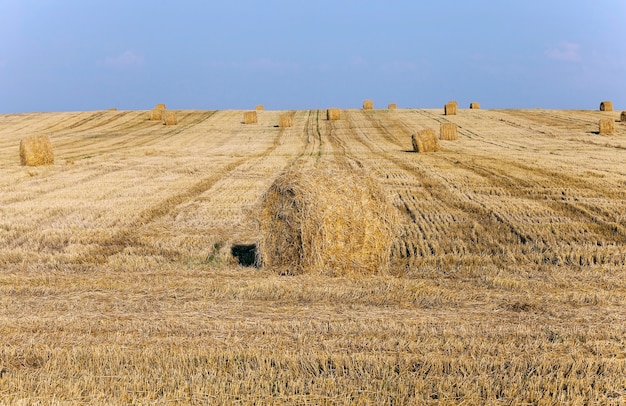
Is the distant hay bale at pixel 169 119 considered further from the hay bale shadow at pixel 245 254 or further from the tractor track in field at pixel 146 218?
the hay bale shadow at pixel 245 254

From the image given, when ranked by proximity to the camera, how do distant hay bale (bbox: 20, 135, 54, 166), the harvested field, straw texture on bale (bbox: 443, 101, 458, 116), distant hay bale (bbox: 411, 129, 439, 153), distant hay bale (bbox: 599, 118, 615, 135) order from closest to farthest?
the harvested field → distant hay bale (bbox: 20, 135, 54, 166) → distant hay bale (bbox: 411, 129, 439, 153) → distant hay bale (bbox: 599, 118, 615, 135) → straw texture on bale (bbox: 443, 101, 458, 116)

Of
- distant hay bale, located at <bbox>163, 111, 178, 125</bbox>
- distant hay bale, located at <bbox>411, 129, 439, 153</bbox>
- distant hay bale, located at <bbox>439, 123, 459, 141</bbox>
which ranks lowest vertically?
distant hay bale, located at <bbox>411, 129, 439, 153</bbox>

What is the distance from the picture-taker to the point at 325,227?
852 cm

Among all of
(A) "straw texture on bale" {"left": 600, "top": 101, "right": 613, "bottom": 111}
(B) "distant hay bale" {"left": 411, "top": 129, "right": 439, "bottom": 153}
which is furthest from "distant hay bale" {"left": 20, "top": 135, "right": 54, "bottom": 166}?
(A) "straw texture on bale" {"left": 600, "top": 101, "right": 613, "bottom": 111}

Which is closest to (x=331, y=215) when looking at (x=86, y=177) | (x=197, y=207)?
(x=197, y=207)

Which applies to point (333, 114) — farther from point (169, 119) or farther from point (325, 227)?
point (325, 227)

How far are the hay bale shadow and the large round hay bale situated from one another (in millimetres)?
429

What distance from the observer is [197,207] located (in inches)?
547

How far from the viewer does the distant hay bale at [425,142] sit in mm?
25672

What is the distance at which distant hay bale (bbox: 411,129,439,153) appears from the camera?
84.2ft

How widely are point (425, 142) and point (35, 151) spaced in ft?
47.8

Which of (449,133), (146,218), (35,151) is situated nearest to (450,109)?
(449,133)

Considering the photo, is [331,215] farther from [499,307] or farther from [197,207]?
[197,207]

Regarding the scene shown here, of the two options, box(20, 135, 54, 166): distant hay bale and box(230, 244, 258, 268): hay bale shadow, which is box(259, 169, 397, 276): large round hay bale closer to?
box(230, 244, 258, 268): hay bale shadow
